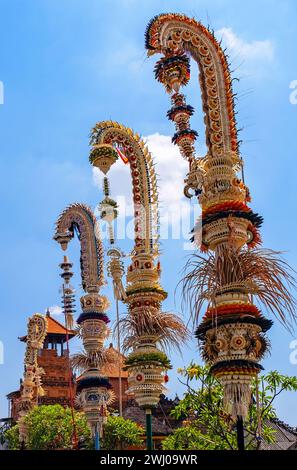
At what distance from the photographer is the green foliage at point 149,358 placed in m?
14.8

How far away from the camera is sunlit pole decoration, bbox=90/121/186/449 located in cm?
1488

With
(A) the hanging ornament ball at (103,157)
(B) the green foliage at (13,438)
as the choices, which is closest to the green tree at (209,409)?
(A) the hanging ornament ball at (103,157)

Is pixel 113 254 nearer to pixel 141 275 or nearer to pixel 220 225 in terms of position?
pixel 141 275

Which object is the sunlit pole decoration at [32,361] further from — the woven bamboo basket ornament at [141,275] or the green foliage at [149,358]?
the green foliage at [149,358]

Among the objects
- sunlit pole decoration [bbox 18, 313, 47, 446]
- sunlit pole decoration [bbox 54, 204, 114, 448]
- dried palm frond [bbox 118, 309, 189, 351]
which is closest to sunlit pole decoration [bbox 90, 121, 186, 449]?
dried palm frond [bbox 118, 309, 189, 351]

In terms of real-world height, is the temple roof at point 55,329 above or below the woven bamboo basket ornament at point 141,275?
above

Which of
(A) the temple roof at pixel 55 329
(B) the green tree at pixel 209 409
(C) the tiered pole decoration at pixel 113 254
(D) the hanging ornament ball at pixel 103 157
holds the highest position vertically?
(A) the temple roof at pixel 55 329

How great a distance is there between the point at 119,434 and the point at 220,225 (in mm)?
23461

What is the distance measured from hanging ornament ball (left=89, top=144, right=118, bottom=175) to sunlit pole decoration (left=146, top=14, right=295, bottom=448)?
10.7 ft

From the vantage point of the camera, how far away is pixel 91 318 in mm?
21609

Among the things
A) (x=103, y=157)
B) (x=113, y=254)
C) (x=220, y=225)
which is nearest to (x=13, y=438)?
(x=113, y=254)

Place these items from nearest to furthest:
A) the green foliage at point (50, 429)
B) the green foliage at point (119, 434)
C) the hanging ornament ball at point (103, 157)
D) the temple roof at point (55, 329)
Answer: the hanging ornament ball at point (103, 157) → the green foliage at point (119, 434) → the green foliage at point (50, 429) → the temple roof at point (55, 329)

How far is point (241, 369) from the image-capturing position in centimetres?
998
